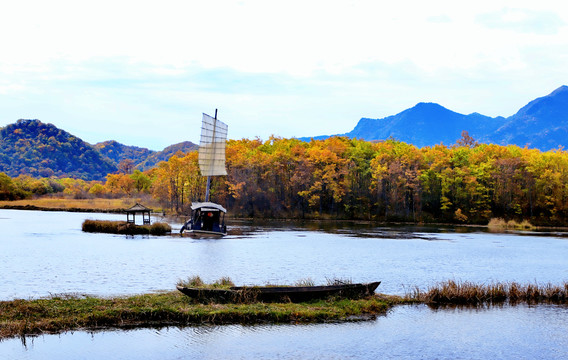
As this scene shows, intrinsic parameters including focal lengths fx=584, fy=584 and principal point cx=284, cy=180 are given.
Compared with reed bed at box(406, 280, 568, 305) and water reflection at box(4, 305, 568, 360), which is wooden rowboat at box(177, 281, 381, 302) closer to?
water reflection at box(4, 305, 568, 360)

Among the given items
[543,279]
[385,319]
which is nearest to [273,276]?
[385,319]

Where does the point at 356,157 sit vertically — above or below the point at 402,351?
above

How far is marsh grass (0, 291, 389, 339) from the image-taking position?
18797mm

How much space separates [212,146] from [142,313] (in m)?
62.4

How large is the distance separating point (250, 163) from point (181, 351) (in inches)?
3795

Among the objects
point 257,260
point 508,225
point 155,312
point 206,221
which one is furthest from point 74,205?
point 155,312

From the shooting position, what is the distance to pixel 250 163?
114000 mm

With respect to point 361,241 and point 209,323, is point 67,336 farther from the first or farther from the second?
point 361,241

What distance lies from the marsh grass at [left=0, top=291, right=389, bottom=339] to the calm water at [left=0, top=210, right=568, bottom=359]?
50cm

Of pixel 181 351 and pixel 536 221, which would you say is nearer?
pixel 181 351

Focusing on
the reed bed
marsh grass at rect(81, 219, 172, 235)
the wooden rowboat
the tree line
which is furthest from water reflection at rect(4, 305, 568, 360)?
the tree line

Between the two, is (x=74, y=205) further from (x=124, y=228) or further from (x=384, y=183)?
(x=124, y=228)

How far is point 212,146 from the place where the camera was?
81.9 m

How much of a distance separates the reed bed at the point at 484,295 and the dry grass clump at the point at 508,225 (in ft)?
203
